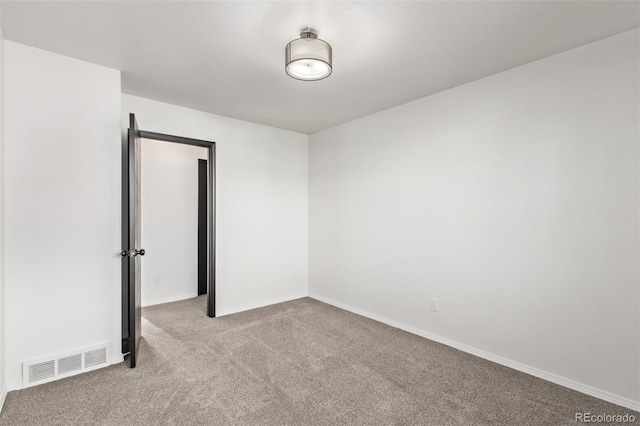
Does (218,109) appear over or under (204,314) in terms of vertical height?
over

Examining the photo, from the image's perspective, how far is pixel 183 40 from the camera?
2.22 meters

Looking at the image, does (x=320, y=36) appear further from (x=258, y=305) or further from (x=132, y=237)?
(x=258, y=305)

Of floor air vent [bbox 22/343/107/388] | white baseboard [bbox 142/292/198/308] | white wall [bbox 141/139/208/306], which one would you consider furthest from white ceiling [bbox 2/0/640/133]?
white baseboard [bbox 142/292/198/308]

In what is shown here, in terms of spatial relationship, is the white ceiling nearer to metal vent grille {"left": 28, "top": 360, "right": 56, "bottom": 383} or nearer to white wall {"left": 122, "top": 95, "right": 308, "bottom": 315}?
white wall {"left": 122, "top": 95, "right": 308, "bottom": 315}

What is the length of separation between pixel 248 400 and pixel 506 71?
3267 mm

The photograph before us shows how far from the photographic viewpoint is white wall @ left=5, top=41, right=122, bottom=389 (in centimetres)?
229

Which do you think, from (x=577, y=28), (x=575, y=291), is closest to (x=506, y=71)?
(x=577, y=28)

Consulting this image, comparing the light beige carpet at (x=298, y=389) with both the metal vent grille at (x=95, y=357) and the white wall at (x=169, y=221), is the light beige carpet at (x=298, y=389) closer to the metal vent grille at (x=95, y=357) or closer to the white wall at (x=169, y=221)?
the metal vent grille at (x=95, y=357)

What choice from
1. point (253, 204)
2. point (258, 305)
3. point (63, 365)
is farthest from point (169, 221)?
point (63, 365)

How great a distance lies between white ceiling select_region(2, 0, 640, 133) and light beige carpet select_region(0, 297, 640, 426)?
246 centimetres

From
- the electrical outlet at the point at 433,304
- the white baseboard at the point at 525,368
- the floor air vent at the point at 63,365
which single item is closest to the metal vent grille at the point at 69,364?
the floor air vent at the point at 63,365

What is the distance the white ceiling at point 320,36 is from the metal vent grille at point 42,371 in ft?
7.70

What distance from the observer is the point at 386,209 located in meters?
3.70

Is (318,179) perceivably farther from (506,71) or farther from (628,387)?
(628,387)
